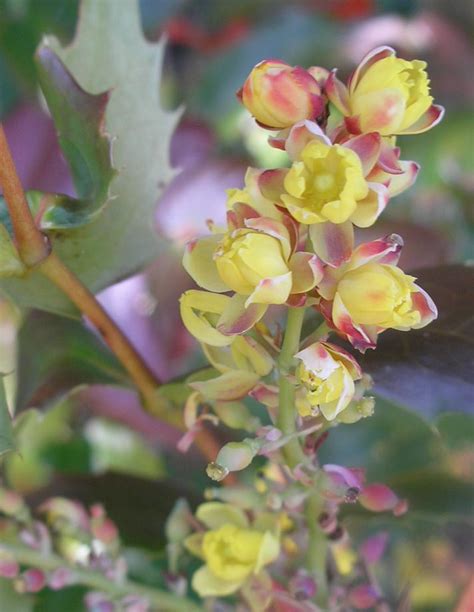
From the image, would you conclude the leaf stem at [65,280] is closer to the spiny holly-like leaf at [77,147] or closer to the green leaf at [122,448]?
the spiny holly-like leaf at [77,147]

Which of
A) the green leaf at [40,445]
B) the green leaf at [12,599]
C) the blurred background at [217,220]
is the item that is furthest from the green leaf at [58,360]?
the green leaf at [40,445]

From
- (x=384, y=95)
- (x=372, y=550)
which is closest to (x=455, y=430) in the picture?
(x=372, y=550)

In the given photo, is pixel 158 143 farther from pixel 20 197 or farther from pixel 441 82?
pixel 441 82

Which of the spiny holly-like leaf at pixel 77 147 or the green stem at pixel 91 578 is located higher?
the spiny holly-like leaf at pixel 77 147

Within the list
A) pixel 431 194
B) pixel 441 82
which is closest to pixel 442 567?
pixel 431 194

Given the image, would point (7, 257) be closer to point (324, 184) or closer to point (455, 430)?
point (324, 184)

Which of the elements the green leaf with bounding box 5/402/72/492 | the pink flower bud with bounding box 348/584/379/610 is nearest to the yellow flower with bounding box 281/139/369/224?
the pink flower bud with bounding box 348/584/379/610
